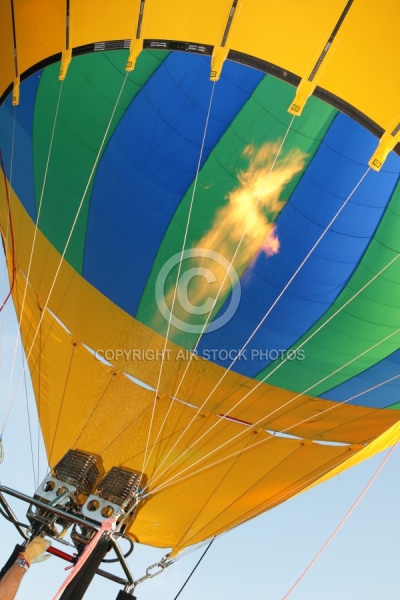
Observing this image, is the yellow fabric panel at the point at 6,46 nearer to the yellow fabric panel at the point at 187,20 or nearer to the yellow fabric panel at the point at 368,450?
the yellow fabric panel at the point at 187,20

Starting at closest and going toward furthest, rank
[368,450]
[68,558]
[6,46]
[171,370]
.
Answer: [68,558] < [6,46] < [368,450] < [171,370]

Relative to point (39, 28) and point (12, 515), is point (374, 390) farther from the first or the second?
Answer: point (39, 28)

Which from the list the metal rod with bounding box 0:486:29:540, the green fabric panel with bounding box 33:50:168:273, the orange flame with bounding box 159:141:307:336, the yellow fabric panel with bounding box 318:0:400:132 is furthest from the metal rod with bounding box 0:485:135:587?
the yellow fabric panel with bounding box 318:0:400:132

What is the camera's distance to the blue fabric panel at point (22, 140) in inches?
192

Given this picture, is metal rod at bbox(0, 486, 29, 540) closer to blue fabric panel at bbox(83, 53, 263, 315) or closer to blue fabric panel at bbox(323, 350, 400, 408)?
blue fabric panel at bbox(83, 53, 263, 315)

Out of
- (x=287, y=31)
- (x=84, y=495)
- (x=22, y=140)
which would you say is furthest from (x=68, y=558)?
(x=287, y=31)

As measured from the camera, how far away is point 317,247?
194 inches

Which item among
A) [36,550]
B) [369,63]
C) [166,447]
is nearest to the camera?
[369,63]

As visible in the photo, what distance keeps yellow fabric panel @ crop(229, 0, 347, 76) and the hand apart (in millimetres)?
3252

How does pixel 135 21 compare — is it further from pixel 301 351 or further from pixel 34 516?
pixel 34 516

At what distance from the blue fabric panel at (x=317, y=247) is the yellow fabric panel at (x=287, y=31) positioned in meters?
0.59

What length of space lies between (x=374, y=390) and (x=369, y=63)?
284cm

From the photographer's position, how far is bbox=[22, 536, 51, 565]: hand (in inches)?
158

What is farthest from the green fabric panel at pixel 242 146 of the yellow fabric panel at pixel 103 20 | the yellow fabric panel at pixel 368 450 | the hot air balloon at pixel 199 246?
the yellow fabric panel at pixel 368 450
